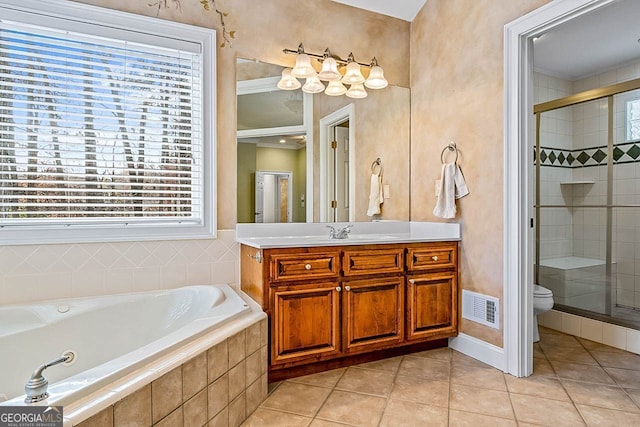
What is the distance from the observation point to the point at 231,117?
2.58 meters

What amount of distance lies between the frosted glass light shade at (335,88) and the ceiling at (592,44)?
1526mm

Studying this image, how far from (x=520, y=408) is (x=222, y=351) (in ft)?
4.92

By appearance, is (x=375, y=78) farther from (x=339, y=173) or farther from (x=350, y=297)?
(x=350, y=297)

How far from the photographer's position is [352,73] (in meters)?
2.85

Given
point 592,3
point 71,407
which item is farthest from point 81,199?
point 592,3

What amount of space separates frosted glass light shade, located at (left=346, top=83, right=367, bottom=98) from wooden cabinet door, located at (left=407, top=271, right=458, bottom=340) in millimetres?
1455

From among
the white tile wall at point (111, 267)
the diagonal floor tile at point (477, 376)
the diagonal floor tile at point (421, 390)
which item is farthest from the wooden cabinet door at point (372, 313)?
the white tile wall at point (111, 267)

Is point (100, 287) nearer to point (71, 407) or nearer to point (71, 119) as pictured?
point (71, 119)

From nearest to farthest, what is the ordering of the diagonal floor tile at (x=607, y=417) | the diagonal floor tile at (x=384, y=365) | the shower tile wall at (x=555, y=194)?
the diagonal floor tile at (x=607, y=417), the diagonal floor tile at (x=384, y=365), the shower tile wall at (x=555, y=194)

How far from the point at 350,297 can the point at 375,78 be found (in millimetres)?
1689

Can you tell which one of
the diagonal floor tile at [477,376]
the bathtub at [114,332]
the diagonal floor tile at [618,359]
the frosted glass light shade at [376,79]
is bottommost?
the diagonal floor tile at [618,359]

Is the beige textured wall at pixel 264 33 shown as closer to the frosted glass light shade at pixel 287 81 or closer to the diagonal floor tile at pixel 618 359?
the frosted glass light shade at pixel 287 81

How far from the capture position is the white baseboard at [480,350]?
237 centimetres

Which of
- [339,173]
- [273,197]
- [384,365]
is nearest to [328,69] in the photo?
[339,173]
